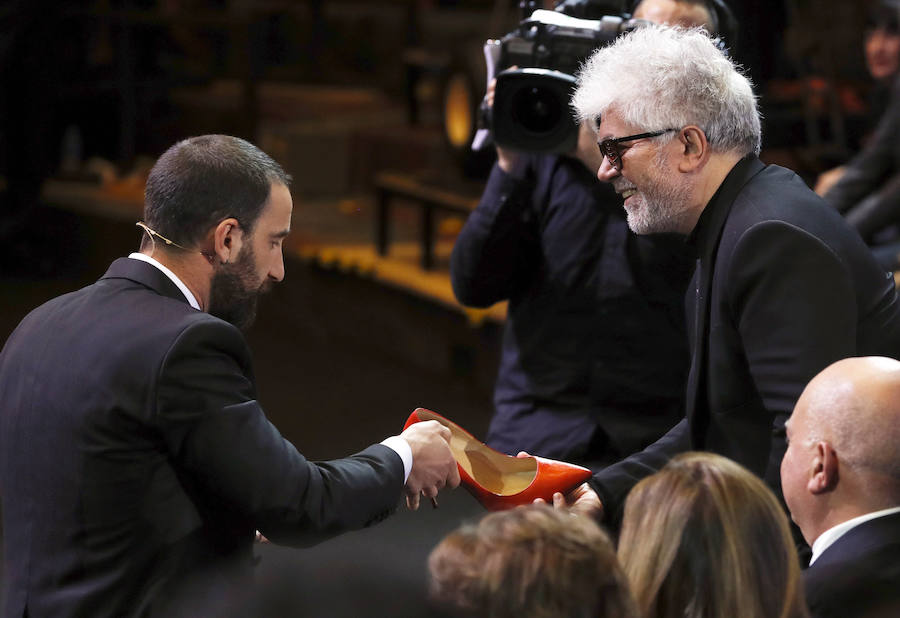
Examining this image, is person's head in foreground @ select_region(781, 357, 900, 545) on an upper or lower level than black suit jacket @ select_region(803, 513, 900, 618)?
upper

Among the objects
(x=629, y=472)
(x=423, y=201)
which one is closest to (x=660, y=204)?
(x=629, y=472)

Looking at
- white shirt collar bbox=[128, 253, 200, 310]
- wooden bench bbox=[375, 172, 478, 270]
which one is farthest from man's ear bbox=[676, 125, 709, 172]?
wooden bench bbox=[375, 172, 478, 270]

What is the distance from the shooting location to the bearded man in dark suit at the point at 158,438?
1857mm

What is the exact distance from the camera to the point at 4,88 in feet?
22.5

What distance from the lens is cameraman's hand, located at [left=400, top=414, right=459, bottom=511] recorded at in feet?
7.20

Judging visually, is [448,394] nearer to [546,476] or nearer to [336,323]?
[336,323]

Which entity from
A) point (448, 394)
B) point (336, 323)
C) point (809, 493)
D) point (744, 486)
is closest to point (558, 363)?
point (809, 493)

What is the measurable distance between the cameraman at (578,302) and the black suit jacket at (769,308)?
1.36 ft

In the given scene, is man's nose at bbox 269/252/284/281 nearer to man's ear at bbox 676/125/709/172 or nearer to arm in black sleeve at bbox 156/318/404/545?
arm in black sleeve at bbox 156/318/404/545

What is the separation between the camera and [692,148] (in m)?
2.14

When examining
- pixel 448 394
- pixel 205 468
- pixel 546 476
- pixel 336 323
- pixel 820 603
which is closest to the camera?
pixel 820 603

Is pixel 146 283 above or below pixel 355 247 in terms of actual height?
above

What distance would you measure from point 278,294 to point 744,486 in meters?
5.25

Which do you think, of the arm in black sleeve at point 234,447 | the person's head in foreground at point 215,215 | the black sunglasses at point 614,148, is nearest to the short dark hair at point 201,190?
the person's head in foreground at point 215,215
